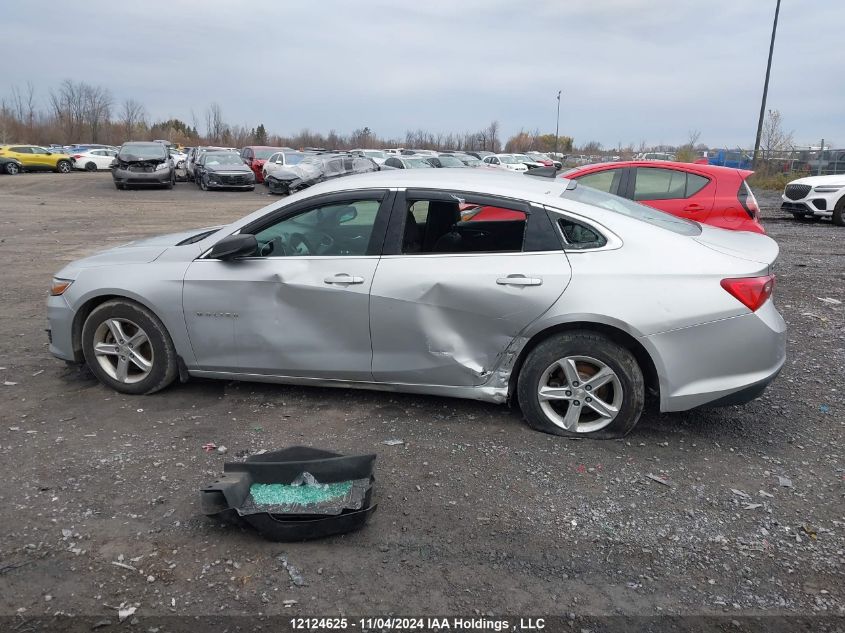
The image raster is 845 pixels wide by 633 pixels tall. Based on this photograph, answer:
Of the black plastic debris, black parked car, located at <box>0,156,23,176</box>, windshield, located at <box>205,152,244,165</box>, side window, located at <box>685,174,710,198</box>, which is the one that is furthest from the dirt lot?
black parked car, located at <box>0,156,23,176</box>

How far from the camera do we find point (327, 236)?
14.4ft

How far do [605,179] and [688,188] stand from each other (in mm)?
1034

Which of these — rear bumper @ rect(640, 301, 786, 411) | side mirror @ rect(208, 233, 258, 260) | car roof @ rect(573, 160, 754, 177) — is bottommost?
rear bumper @ rect(640, 301, 786, 411)

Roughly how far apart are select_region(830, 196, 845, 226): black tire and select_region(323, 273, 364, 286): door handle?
15.5m

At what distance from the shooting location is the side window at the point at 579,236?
13.1 ft

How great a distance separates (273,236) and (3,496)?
2.16 meters

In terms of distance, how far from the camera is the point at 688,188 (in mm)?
8266

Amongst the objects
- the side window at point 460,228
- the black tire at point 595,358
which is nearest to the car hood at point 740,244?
the black tire at point 595,358

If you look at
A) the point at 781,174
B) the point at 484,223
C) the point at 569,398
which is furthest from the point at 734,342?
the point at 781,174

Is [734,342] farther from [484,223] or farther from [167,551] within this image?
[167,551]

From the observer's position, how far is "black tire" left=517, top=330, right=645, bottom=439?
389 cm

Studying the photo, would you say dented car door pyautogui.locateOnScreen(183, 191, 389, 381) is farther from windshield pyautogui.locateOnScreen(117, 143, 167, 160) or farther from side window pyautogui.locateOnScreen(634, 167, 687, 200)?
windshield pyautogui.locateOnScreen(117, 143, 167, 160)

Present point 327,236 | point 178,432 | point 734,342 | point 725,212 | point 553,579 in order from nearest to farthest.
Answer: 1. point 553,579
2. point 734,342
3. point 178,432
4. point 327,236
5. point 725,212

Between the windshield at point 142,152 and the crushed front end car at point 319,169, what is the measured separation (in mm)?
5092
